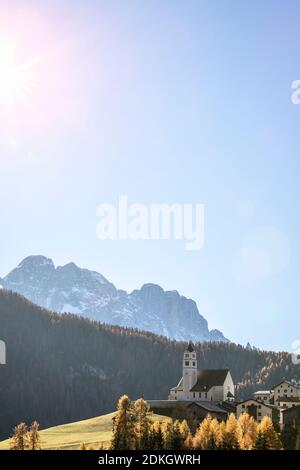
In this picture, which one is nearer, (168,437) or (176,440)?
(176,440)

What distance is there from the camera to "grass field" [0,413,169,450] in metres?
136

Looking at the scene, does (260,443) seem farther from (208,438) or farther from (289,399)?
(289,399)

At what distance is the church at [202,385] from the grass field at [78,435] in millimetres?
18855

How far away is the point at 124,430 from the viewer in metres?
127

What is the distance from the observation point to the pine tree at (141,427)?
400 ft

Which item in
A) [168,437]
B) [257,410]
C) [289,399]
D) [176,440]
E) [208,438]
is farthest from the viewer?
[289,399]

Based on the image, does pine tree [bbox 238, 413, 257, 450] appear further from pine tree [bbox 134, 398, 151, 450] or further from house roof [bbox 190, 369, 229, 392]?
house roof [bbox 190, 369, 229, 392]

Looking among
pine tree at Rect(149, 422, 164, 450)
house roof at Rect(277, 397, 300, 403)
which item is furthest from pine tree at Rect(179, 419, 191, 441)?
house roof at Rect(277, 397, 300, 403)

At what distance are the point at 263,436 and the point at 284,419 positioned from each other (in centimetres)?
2472

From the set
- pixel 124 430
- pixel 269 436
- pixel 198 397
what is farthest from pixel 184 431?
pixel 198 397

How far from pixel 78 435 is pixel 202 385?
118ft

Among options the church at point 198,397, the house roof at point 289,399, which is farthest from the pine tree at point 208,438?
the house roof at point 289,399

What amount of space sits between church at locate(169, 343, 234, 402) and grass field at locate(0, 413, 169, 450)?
1885 centimetres

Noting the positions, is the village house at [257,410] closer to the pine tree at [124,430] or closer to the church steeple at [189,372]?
the pine tree at [124,430]
